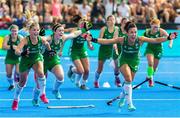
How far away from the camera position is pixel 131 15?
2909 centimetres

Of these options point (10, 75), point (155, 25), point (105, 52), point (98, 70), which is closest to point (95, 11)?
point (105, 52)

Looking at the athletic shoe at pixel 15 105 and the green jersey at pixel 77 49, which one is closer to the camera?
the athletic shoe at pixel 15 105

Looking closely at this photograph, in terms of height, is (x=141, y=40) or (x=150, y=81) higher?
(x=141, y=40)

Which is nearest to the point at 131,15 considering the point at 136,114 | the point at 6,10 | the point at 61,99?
the point at 6,10

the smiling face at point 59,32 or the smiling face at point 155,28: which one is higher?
the smiling face at point 59,32

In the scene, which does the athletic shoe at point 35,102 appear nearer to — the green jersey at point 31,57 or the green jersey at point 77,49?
the green jersey at point 31,57

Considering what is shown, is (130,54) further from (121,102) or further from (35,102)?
(35,102)

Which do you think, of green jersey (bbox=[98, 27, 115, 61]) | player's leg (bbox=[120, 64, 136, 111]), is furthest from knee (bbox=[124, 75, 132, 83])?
green jersey (bbox=[98, 27, 115, 61])

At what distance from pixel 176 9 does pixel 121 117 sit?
1635 centimetres

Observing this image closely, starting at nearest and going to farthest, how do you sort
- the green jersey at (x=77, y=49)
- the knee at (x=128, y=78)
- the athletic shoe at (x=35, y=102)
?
1. the knee at (x=128, y=78)
2. the athletic shoe at (x=35, y=102)
3. the green jersey at (x=77, y=49)

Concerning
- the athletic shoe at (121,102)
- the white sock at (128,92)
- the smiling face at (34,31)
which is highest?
the smiling face at (34,31)

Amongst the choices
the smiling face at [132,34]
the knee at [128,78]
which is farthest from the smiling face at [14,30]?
the knee at [128,78]

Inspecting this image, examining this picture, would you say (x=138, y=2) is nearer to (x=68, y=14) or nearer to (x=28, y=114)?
(x=68, y=14)

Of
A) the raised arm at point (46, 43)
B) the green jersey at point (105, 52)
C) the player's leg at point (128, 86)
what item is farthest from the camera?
the green jersey at point (105, 52)
